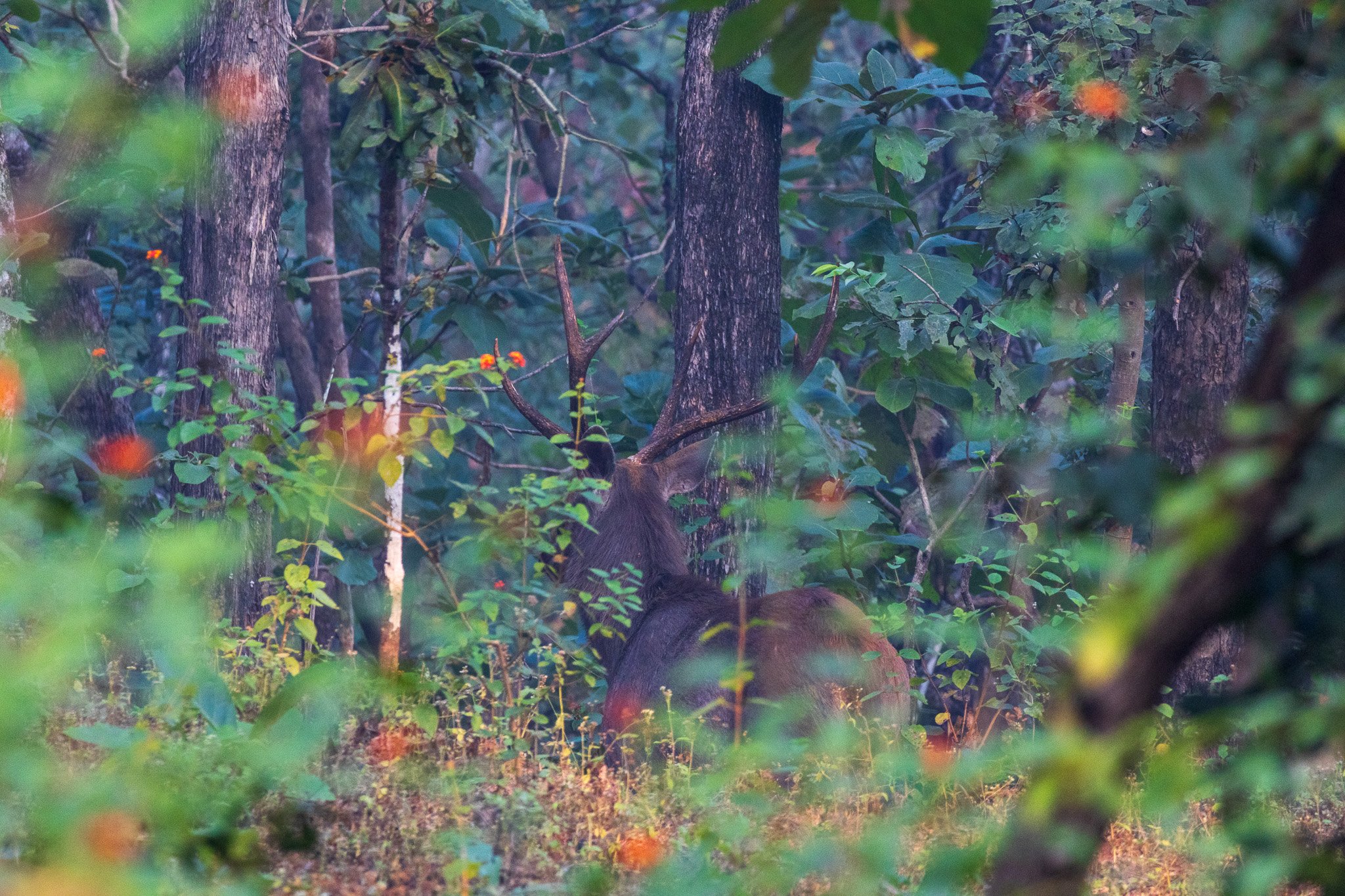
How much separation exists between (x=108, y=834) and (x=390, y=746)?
A: 2103 mm

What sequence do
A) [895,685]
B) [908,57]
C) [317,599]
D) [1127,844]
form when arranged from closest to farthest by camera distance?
1. [1127,844]
2. [317,599]
3. [895,685]
4. [908,57]

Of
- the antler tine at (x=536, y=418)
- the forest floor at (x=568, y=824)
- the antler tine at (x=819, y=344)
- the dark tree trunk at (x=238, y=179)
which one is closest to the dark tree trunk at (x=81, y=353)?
the dark tree trunk at (x=238, y=179)

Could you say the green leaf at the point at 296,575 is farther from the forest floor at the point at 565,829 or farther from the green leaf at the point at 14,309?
the green leaf at the point at 14,309

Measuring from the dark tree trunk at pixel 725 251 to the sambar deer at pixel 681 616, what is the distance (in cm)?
45

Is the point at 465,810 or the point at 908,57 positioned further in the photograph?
the point at 908,57

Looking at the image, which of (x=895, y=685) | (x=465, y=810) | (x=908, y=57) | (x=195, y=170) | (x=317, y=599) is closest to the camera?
(x=465, y=810)

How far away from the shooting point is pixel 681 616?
21.8 feet

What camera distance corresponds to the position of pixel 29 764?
3.02 metres

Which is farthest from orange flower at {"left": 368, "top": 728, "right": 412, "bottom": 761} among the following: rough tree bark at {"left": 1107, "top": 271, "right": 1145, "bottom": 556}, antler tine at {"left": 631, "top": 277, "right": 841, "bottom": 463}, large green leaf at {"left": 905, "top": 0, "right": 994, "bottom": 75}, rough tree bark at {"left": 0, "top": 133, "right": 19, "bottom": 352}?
rough tree bark at {"left": 1107, "top": 271, "right": 1145, "bottom": 556}

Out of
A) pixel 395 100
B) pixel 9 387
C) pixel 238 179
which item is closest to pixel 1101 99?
pixel 395 100

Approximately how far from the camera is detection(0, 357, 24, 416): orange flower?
607 cm

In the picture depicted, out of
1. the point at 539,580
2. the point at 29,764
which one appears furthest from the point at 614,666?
the point at 29,764

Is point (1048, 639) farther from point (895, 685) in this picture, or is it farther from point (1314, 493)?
point (1314, 493)

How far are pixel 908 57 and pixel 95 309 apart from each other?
7704 mm
